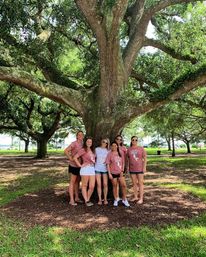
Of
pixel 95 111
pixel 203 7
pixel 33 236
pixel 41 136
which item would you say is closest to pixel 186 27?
pixel 203 7

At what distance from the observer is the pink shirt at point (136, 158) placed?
10695 millimetres

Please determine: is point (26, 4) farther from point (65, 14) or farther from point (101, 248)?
point (101, 248)

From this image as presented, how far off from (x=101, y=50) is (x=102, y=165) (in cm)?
375

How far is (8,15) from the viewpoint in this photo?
1297 centimetres

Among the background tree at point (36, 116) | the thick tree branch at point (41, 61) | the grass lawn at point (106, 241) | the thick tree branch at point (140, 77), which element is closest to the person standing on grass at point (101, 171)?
the grass lawn at point (106, 241)

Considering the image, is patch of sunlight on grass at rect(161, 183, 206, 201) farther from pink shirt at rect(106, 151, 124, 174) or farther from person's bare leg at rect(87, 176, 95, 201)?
person's bare leg at rect(87, 176, 95, 201)

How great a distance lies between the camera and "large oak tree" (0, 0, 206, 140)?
Answer: 1124 centimetres

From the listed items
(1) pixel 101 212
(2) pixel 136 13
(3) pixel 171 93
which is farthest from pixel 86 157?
(2) pixel 136 13

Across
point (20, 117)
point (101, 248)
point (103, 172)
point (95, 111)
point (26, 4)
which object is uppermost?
point (26, 4)

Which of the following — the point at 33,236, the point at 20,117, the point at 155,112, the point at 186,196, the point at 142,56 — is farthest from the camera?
the point at 20,117

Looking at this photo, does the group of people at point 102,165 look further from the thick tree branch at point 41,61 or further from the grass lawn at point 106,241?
the thick tree branch at point 41,61

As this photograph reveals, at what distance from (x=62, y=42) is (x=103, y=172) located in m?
8.61

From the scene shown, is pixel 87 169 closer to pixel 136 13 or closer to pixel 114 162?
pixel 114 162

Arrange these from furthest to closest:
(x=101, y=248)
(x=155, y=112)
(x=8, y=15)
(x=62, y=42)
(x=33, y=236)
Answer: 1. (x=155, y=112)
2. (x=62, y=42)
3. (x=8, y=15)
4. (x=33, y=236)
5. (x=101, y=248)
